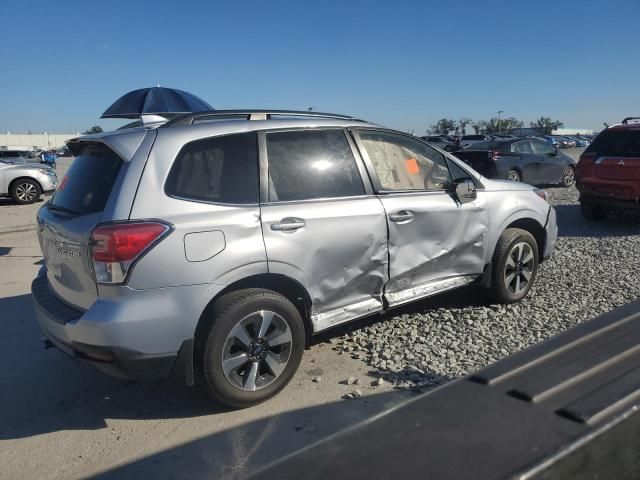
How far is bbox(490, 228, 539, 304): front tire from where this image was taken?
4816 mm

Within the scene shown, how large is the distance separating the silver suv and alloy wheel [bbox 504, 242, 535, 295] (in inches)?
35.1

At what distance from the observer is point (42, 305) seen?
349cm

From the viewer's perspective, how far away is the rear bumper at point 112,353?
2.94 meters

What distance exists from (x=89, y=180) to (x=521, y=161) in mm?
13056

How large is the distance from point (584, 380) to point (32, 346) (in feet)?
14.6

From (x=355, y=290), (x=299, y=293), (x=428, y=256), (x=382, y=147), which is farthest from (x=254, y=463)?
(x=382, y=147)

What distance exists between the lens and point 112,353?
2941mm

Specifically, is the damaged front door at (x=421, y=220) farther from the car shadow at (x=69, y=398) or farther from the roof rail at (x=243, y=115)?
the car shadow at (x=69, y=398)

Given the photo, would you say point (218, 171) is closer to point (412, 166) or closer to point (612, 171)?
point (412, 166)

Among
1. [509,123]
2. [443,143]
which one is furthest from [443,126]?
[443,143]

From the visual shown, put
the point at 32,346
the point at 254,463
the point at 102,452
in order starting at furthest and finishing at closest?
1. the point at 32,346
2. the point at 102,452
3. the point at 254,463

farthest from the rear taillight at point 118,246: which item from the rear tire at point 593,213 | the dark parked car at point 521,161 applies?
the dark parked car at point 521,161

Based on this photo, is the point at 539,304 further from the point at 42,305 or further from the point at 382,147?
the point at 42,305

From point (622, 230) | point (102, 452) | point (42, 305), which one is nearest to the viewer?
point (102, 452)
